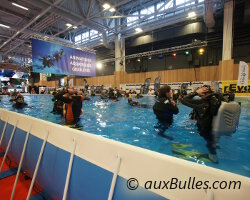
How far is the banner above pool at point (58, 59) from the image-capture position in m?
9.22

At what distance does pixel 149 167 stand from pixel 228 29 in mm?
15751

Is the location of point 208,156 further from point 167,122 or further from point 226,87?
point 226,87

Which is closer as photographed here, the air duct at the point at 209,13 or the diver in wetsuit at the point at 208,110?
the diver in wetsuit at the point at 208,110

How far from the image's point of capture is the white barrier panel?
77 centimetres

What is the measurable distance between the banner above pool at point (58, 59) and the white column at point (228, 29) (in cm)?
1156

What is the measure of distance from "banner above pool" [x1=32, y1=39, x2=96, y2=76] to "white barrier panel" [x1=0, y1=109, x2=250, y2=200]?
9.14m

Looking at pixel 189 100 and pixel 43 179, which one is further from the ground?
pixel 189 100

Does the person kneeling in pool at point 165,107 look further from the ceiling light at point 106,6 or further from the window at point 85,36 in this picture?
the window at point 85,36

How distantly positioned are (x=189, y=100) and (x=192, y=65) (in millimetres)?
15444

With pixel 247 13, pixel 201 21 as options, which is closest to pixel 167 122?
pixel 247 13

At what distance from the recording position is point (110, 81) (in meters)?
22.8

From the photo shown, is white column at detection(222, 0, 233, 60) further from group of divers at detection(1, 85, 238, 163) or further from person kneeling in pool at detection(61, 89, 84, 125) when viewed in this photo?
person kneeling in pool at detection(61, 89, 84, 125)

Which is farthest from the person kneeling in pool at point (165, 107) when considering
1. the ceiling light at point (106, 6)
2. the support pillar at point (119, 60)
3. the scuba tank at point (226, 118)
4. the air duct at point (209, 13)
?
the support pillar at point (119, 60)

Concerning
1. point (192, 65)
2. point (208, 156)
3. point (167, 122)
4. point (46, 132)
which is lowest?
point (208, 156)
